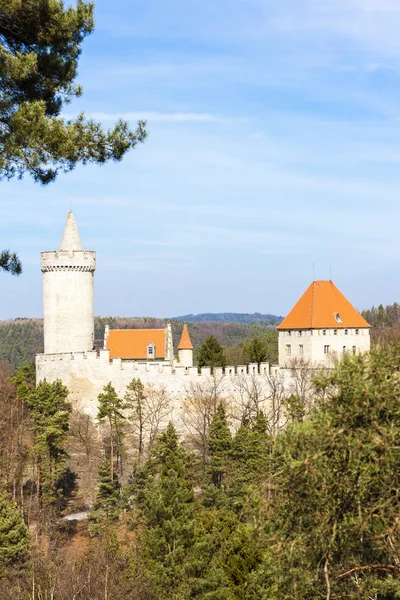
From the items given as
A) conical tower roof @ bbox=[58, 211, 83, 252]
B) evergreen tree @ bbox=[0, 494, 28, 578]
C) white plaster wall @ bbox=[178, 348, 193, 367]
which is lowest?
evergreen tree @ bbox=[0, 494, 28, 578]

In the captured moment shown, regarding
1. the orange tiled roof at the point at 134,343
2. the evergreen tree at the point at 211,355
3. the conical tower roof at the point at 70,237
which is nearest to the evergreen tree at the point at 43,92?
the conical tower roof at the point at 70,237

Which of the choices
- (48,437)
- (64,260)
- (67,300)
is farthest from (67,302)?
(48,437)

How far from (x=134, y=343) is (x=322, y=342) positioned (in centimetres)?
1074

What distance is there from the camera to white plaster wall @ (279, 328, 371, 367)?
132 ft

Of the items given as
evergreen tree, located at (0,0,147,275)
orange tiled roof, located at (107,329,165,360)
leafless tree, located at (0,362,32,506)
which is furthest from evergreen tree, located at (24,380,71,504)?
evergreen tree, located at (0,0,147,275)

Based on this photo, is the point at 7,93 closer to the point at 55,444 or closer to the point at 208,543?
the point at 208,543

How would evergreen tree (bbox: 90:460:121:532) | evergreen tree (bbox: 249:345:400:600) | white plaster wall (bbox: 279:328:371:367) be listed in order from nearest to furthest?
evergreen tree (bbox: 249:345:400:600), evergreen tree (bbox: 90:460:121:532), white plaster wall (bbox: 279:328:371:367)

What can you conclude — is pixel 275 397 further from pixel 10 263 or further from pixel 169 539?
pixel 10 263

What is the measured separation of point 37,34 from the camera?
46.6ft

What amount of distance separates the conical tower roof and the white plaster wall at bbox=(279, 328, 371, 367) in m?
11.3

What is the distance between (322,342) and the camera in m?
40.6

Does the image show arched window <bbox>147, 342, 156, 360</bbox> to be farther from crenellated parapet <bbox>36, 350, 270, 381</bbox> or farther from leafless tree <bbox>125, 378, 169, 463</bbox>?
leafless tree <bbox>125, 378, 169, 463</bbox>

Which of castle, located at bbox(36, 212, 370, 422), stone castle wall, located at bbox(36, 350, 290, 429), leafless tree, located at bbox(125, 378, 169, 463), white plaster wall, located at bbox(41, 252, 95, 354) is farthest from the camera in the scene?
white plaster wall, located at bbox(41, 252, 95, 354)

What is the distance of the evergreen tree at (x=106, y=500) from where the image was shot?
103 feet
